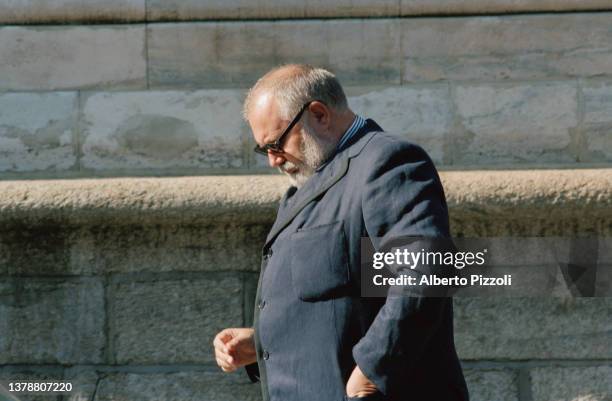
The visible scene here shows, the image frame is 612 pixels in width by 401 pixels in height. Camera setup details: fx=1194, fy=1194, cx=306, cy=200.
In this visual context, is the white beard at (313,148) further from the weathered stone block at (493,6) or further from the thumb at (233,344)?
the weathered stone block at (493,6)

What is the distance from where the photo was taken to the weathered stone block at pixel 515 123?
4.24 m

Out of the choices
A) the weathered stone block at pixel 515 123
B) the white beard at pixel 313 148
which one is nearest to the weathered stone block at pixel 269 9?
the weathered stone block at pixel 515 123

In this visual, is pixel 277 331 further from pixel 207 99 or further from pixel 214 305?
pixel 207 99

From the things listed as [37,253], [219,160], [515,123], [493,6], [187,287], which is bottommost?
[187,287]

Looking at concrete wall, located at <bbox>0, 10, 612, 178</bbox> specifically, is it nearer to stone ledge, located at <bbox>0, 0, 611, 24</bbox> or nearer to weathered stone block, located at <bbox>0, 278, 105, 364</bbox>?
stone ledge, located at <bbox>0, 0, 611, 24</bbox>

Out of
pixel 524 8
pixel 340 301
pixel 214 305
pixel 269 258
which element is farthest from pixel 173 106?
pixel 340 301

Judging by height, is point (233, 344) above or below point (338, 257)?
below

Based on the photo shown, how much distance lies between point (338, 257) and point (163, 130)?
1.91 metres

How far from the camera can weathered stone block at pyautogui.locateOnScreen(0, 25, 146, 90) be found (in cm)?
440

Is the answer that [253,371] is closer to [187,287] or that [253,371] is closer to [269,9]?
[187,287]

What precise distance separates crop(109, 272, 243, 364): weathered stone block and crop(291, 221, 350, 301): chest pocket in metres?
1.49

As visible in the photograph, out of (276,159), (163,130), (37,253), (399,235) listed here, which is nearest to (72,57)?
(163,130)

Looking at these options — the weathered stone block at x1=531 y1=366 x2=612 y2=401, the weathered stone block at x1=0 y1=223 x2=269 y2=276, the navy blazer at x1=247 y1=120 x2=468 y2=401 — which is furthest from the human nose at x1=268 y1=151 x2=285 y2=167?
the weathered stone block at x1=531 y1=366 x2=612 y2=401

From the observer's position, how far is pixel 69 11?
174 inches
